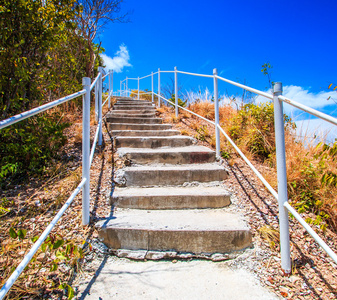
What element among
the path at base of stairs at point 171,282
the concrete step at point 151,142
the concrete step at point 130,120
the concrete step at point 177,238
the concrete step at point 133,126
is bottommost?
the path at base of stairs at point 171,282

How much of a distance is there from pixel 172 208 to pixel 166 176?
0.45 metres

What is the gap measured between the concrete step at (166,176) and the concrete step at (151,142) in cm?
89

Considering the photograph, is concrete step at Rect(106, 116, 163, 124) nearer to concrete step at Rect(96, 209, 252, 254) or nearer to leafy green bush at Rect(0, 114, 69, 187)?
leafy green bush at Rect(0, 114, 69, 187)

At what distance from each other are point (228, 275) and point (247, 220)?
540 millimetres

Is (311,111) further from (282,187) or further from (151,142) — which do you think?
(151,142)

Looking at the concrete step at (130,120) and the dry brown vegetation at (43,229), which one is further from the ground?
the concrete step at (130,120)

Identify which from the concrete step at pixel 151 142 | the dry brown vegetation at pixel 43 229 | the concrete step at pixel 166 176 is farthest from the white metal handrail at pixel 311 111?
the concrete step at pixel 151 142

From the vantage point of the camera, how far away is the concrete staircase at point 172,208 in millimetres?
1796

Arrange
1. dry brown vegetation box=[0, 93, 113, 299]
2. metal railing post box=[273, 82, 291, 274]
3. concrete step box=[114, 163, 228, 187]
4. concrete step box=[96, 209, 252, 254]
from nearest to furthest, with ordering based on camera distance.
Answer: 1. dry brown vegetation box=[0, 93, 113, 299]
2. metal railing post box=[273, 82, 291, 274]
3. concrete step box=[96, 209, 252, 254]
4. concrete step box=[114, 163, 228, 187]

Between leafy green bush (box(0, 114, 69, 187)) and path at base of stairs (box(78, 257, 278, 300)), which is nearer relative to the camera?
path at base of stairs (box(78, 257, 278, 300))

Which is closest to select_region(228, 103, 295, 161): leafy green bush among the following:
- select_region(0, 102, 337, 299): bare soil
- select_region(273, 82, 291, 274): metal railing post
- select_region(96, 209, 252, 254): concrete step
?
select_region(0, 102, 337, 299): bare soil

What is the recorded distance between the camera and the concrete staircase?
180 cm

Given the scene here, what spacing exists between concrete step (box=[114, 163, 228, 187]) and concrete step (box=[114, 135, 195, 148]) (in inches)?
34.9

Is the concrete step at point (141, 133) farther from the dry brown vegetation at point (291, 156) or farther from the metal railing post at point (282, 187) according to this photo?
the metal railing post at point (282, 187)
